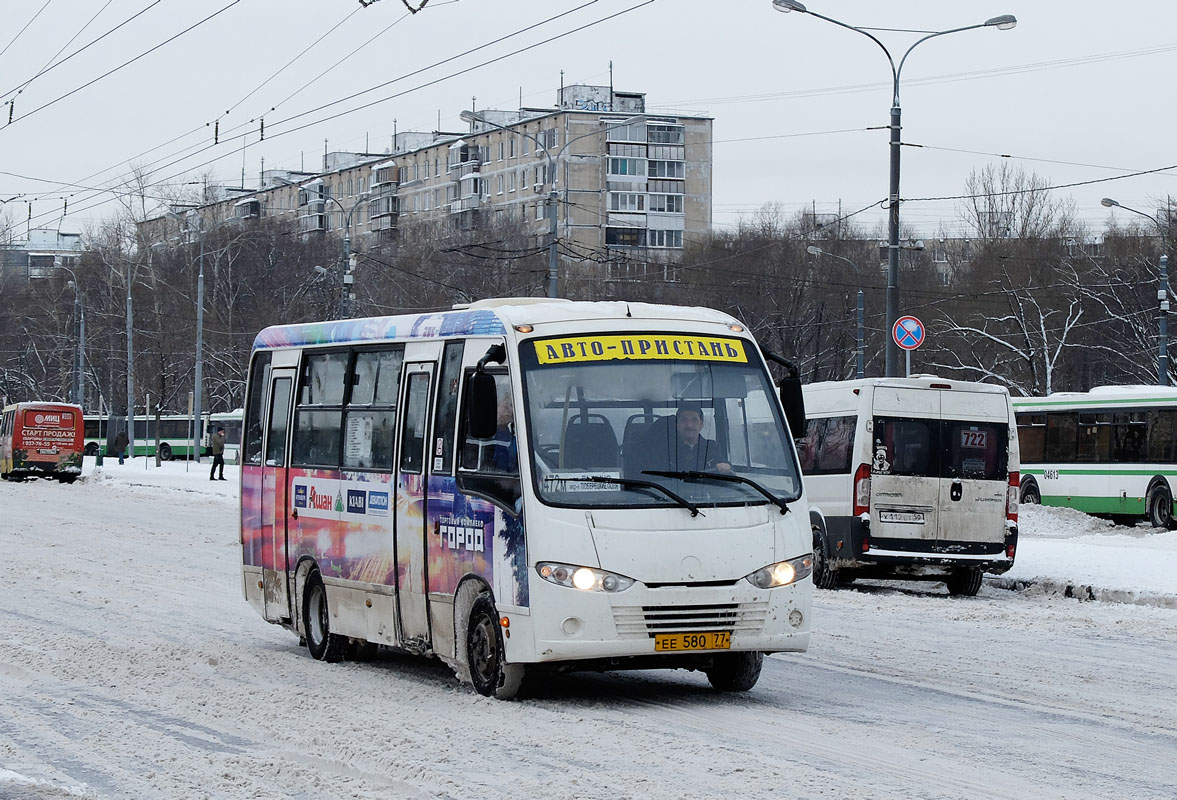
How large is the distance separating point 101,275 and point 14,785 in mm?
84762

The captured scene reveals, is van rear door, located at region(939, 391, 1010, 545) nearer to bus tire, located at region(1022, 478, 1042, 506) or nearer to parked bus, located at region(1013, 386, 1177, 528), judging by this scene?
parked bus, located at region(1013, 386, 1177, 528)

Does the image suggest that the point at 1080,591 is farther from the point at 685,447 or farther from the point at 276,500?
the point at 685,447

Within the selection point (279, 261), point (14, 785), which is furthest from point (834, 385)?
point (279, 261)

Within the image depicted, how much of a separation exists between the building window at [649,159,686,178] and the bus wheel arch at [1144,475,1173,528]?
85.8 m

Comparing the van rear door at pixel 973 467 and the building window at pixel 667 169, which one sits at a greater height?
the building window at pixel 667 169

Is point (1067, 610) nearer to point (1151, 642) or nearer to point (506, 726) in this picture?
point (1151, 642)

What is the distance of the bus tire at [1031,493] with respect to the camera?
39.9m

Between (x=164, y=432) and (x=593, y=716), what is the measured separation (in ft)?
270

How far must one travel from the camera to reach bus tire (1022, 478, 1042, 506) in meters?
39.9

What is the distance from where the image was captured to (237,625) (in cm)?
1534

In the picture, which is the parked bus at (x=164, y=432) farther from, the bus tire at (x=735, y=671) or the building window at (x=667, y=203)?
the bus tire at (x=735, y=671)

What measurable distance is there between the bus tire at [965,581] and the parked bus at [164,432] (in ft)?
224

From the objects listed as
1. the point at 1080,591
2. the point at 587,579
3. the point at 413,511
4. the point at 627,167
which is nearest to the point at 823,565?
the point at 1080,591

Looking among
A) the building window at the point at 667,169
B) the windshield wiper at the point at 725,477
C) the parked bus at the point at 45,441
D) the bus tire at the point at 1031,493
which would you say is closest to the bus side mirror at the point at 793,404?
the windshield wiper at the point at 725,477
